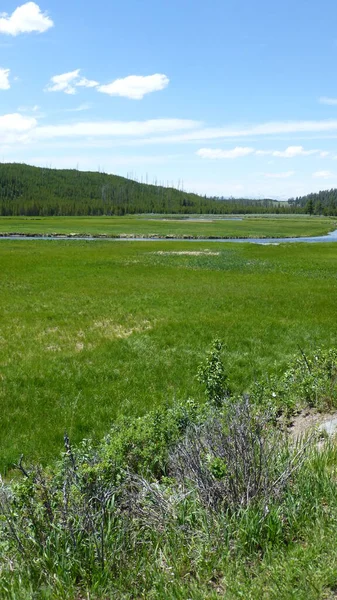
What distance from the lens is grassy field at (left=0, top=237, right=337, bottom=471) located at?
11828mm

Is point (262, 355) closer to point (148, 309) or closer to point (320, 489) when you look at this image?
point (148, 309)

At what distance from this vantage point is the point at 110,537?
519 cm

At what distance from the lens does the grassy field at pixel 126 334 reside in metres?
11.8

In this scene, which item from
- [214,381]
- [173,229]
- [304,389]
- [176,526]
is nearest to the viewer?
[176,526]

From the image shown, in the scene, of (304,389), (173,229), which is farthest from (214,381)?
(173,229)

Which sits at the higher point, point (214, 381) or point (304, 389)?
point (304, 389)

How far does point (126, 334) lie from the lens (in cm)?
1977

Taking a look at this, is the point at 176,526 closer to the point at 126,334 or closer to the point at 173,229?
the point at 126,334

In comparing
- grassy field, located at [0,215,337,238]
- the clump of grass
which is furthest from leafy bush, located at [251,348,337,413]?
grassy field, located at [0,215,337,238]

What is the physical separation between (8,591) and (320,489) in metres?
3.92

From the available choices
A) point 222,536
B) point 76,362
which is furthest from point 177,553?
point 76,362

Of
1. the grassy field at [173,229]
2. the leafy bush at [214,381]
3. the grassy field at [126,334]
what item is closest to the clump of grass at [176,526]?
the grassy field at [126,334]

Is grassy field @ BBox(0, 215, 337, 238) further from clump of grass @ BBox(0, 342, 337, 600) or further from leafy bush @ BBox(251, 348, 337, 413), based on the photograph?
clump of grass @ BBox(0, 342, 337, 600)

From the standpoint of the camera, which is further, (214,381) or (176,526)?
(214,381)
